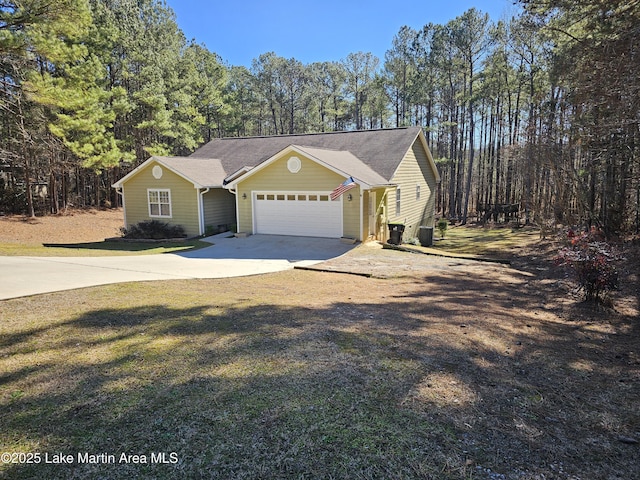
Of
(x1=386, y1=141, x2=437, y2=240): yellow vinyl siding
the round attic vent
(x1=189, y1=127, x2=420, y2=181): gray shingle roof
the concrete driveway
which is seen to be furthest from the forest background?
the round attic vent

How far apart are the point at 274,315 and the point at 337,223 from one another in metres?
9.66

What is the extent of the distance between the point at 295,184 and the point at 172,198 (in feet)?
20.3

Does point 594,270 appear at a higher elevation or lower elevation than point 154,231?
lower

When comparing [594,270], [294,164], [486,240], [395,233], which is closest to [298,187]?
[294,164]

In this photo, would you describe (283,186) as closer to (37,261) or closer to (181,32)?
(37,261)

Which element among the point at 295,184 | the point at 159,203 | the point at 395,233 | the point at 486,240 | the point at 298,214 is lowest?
the point at 486,240

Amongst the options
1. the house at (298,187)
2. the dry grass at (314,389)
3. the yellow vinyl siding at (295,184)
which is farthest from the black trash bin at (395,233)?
the dry grass at (314,389)

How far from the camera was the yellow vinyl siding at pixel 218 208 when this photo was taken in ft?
59.3

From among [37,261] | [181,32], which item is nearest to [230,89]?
[181,32]

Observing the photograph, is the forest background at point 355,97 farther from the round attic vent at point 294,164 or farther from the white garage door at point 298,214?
the round attic vent at point 294,164

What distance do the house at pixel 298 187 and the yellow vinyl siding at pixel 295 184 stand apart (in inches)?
1.5

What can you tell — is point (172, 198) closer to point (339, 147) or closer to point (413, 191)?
point (339, 147)

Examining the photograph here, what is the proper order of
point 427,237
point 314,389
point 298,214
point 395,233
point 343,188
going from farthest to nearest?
point 427,237 → point 395,233 → point 298,214 → point 343,188 → point 314,389

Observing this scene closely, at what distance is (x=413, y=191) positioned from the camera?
67.3 feet
